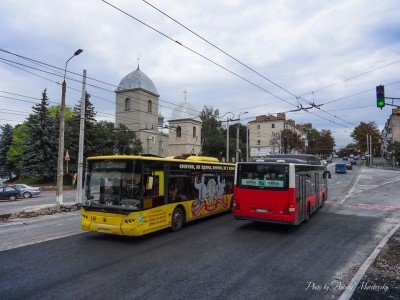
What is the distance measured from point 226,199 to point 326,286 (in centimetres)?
1046

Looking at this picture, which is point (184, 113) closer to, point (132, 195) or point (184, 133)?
point (184, 133)

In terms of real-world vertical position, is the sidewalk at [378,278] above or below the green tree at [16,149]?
below

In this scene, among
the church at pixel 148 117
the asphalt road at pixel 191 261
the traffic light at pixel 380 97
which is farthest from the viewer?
the church at pixel 148 117

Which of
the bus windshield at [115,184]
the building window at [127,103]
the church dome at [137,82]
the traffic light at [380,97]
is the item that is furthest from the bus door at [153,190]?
the building window at [127,103]

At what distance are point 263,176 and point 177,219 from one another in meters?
3.41

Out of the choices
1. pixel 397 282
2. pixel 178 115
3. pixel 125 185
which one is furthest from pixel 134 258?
pixel 178 115

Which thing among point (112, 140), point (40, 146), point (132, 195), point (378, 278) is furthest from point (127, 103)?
point (378, 278)

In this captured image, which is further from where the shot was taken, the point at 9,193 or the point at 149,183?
the point at 9,193

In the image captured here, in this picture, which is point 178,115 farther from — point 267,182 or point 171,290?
point 171,290

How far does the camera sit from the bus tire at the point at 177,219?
12.5 m

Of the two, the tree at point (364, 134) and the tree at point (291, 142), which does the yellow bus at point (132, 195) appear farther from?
the tree at point (364, 134)

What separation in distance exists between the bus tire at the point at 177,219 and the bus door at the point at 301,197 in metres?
4.08

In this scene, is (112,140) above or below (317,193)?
above

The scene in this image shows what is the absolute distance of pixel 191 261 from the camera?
8680 mm
